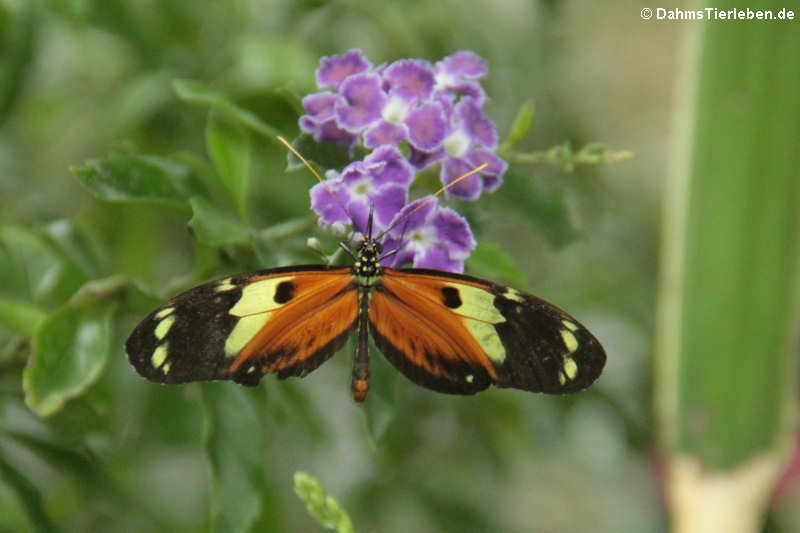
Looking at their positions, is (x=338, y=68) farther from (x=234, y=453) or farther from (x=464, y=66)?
(x=234, y=453)

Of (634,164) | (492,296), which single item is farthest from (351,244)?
(634,164)

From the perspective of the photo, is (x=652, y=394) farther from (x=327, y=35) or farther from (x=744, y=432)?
(x=327, y=35)

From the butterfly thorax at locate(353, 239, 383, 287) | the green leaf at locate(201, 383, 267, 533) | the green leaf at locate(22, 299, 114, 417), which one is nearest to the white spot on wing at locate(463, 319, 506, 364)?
the butterfly thorax at locate(353, 239, 383, 287)

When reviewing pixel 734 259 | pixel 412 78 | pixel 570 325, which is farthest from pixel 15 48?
pixel 734 259

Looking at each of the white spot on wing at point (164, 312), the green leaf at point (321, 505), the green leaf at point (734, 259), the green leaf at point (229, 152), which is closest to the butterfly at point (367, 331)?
the white spot on wing at point (164, 312)

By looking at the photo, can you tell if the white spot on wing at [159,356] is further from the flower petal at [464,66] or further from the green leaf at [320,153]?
the flower petal at [464,66]

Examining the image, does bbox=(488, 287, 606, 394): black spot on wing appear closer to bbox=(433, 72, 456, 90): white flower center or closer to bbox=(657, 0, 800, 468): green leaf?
bbox=(433, 72, 456, 90): white flower center
